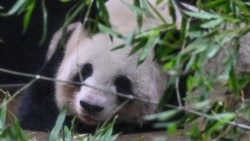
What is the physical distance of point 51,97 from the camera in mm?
4754

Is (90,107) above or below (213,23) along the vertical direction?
below

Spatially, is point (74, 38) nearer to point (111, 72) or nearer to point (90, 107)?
point (111, 72)

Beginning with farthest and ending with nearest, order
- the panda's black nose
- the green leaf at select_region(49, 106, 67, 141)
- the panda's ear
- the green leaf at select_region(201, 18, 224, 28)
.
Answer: the panda's ear, the panda's black nose, the green leaf at select_region(49, 106, 67, 141), the green leaf at select_region(201, 18, 224, 28)

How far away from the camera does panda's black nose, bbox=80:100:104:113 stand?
4.12 metres

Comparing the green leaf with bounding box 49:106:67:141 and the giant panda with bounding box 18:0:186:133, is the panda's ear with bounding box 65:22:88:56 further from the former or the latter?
the green leaf with bounding box 49:106:67:141

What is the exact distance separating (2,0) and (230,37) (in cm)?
406

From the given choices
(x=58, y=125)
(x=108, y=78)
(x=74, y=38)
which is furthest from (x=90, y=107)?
(x=58, y=125)

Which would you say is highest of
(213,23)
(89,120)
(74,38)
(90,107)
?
(213,23)

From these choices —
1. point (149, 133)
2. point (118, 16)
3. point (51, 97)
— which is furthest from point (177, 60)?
point (51, 97)

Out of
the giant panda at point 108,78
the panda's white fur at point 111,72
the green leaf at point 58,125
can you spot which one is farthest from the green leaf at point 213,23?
the panda's white fur at point 111,72

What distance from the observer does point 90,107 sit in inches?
163

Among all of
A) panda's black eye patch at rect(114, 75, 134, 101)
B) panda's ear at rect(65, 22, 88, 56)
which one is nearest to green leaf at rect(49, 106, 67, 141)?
panda's black eye patch at rect(114, 75, 134, 101)

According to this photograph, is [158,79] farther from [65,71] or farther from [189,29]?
[189,29]

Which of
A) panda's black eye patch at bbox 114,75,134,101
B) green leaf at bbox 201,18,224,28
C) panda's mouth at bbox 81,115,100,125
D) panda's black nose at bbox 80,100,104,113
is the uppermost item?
green leaf at bbox 201,18,224,28
